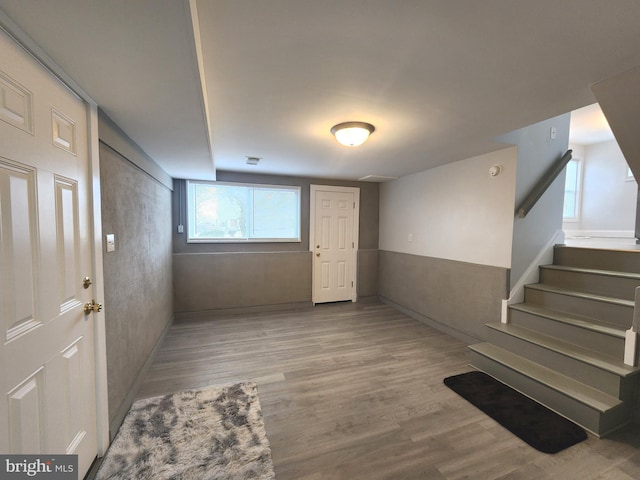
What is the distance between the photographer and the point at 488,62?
56.9 inches

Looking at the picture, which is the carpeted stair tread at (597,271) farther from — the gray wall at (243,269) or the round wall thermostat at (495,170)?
the gray wall at (243,269)

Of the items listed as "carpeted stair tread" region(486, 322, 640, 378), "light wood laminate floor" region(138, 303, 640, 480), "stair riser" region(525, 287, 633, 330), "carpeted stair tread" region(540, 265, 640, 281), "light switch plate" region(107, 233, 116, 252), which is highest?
"light switch plate" region(107, 233, 116, 252)

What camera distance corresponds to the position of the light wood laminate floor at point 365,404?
1.60 m

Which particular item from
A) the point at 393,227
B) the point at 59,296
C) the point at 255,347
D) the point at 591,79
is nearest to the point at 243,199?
the point at 255,347

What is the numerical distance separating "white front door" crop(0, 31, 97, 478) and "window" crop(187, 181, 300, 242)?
9.11 feet

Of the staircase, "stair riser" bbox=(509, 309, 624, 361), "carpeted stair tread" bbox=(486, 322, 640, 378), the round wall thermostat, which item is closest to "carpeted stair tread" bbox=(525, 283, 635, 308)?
Result: the staircase

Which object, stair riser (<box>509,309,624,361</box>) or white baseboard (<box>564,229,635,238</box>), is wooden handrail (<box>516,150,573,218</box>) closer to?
stair riser (<box>509,309,624,361</box>)

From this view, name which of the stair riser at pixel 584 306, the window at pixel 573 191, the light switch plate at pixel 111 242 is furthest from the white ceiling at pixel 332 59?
the window at pixel 573 191

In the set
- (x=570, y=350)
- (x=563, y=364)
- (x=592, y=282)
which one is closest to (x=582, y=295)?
(x=592, y=282)

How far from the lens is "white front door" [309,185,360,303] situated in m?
4.86

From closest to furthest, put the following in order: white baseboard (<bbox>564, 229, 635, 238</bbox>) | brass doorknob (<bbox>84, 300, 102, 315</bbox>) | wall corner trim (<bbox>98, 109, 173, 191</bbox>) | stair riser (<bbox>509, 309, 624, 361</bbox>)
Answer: brass doorknob (<bbox>84, 300, 102, 315</bbox>) < wall corner trim (<bbox>98, 109, 173, 191</bbox>) < stair riser (<bbox>509, 309, 624, 361</bbox>) < white baseboard (<bbox>564, 229, 635, 238</bbox>)

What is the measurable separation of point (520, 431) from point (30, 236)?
122 inches

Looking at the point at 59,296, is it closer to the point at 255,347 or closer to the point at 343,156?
the point at 255,347

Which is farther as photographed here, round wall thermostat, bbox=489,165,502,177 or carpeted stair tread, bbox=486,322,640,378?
round wall thermostat, bbox=489,165,502,177
